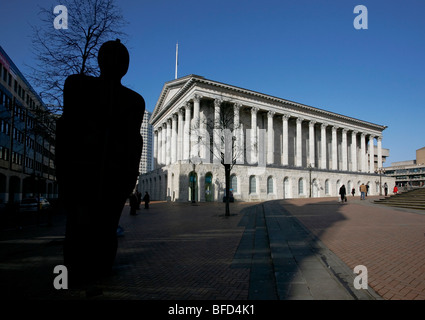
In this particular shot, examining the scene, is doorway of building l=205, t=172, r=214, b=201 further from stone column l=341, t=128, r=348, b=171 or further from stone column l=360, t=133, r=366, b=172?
stone column l=360, t=133, r=366, b=172

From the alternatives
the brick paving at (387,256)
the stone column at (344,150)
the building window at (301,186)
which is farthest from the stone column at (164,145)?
the brick paving at (387,256)

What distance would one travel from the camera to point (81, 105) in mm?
4844

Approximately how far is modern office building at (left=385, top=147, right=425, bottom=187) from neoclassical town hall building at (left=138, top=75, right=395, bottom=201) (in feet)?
164

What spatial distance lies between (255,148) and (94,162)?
42.8 metres

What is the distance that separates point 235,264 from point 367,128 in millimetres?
79461

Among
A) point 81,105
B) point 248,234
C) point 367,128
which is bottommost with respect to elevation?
point 248,234

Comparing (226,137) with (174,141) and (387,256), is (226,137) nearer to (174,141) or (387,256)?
(387,256)

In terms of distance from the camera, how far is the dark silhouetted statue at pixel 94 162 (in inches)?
183

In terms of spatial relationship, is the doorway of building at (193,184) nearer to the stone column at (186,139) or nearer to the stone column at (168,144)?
the stone column at (186,139)

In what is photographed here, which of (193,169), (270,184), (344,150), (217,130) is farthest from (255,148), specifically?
(344,150)
